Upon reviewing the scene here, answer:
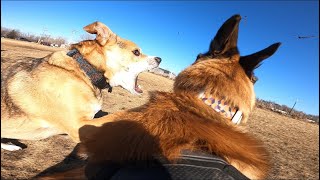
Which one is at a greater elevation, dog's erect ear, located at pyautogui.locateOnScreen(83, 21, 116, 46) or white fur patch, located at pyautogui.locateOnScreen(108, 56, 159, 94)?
dog's erect ear, located at pyautogui.locateOnScreen(83, 21, 116, 46)

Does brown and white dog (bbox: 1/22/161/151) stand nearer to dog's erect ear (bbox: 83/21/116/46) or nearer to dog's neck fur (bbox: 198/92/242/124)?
dog's erect ear (bbox: 83/21/116/46)

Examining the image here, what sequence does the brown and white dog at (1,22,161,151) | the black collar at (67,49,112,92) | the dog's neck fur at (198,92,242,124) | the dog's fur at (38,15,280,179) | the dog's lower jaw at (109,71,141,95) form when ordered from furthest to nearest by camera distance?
the dog's lower jaw at (109,71,141,95) < the black collar at (67,49,112,92) < the brown and white dog at (1,22,161,151) < the dog's neck fur at (198,92,242,124) < the dog's fur at (38,15,280,179)

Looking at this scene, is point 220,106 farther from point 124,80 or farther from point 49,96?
point 124,80

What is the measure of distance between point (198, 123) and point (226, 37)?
0.96 meters

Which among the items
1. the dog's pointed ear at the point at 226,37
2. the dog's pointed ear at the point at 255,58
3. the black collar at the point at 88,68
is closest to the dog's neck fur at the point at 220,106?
the dog's pointed ear at the point at 255,58

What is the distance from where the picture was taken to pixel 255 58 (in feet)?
8.70

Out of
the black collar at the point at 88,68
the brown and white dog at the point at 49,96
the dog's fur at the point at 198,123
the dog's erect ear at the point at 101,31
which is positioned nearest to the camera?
the dog's fur at the point at 198,123

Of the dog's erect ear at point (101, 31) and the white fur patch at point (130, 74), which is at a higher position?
the dog's erect ear at point (101, 31)

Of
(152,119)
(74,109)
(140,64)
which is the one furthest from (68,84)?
(152,119)

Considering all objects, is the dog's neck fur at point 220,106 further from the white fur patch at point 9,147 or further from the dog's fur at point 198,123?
the white fur patch at point 9,147

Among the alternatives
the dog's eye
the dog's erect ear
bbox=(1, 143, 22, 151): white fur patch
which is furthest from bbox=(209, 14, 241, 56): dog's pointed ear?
bbox=(1, 143, 22, 151): white fur patch

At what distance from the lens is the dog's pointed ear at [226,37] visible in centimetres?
251

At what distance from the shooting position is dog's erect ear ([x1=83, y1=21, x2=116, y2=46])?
17.8 feet

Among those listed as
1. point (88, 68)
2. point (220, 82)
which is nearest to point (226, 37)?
point (220, 82)
